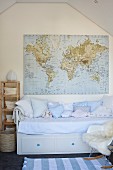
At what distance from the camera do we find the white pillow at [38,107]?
5.03 m

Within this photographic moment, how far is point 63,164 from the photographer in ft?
12.9

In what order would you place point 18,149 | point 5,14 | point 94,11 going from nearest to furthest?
1. point 18,149
2. point 94,11
3. point 5,14

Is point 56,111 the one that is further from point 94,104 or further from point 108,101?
point 108,101

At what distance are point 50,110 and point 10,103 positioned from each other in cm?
81

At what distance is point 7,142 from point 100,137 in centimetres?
169

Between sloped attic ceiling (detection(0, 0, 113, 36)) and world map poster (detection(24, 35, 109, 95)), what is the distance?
0.37m

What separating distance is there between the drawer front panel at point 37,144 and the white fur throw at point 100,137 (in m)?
0.73

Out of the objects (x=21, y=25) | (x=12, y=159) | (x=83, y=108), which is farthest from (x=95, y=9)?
(x=12, y=159)

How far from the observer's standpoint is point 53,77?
18.0 feet

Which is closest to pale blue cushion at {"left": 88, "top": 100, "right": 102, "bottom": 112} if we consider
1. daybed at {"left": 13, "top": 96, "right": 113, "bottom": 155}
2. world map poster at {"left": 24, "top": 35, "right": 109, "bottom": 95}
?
world map poster at {"left": 24, "top": 35, "right": 109, "bottom": 95}

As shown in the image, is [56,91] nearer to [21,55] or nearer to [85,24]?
[21,55]

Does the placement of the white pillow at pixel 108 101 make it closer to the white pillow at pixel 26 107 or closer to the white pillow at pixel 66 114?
the white pillow at pixel 66 114

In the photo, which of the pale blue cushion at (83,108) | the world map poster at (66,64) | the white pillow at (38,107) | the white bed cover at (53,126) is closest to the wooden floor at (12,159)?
the white bed cover at (53,126)

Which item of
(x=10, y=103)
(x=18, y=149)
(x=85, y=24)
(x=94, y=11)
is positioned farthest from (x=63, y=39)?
(x=18, y=149)
